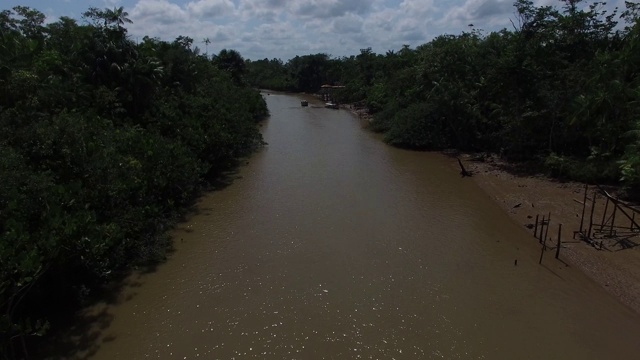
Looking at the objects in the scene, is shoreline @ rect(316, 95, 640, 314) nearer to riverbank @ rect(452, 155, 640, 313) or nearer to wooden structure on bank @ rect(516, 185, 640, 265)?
riverbank @ rect(452, 155, 640, 313)

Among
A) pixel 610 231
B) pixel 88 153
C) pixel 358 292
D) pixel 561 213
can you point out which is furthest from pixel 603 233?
pixel 88 153

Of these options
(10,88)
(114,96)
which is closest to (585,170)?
(114,96)

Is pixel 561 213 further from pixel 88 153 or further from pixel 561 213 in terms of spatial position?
pixel 88 153

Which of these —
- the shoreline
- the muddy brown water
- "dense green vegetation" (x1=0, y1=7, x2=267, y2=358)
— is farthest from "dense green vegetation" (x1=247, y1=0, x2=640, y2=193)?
"dense green vegetation" (x1=0, y1=7, x2=267, y2=358)

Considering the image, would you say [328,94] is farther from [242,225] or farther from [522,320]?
[522,320]

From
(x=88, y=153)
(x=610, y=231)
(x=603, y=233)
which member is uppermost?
(x=88, y=153)

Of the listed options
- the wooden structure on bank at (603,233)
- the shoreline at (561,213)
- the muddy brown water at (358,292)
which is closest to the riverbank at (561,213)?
the shoreline at (561,213)
